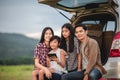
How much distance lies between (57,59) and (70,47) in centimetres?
24

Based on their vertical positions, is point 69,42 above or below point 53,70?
above

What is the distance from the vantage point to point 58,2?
7078 mm

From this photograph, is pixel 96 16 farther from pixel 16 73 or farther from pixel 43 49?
pixel 16 73

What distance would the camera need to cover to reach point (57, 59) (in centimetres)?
Answer: 605

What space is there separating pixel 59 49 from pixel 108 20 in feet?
4.51

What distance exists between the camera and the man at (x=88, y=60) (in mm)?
5833

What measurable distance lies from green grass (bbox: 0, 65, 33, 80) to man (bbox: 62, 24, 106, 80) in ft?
7.71

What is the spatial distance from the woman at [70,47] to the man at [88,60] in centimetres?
7

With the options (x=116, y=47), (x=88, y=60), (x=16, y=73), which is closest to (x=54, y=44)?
(x=88, y=60)

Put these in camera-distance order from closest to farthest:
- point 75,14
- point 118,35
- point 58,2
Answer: point 118,35
point 58,2
point 75,14

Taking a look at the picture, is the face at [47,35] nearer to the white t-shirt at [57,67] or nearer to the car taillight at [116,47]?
the white t-shirt at [57,67]

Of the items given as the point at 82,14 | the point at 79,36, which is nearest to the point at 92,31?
the point at 82,14

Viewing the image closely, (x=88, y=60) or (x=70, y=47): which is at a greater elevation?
(x=70, y=47)

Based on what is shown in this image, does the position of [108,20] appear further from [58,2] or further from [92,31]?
[58,2]
